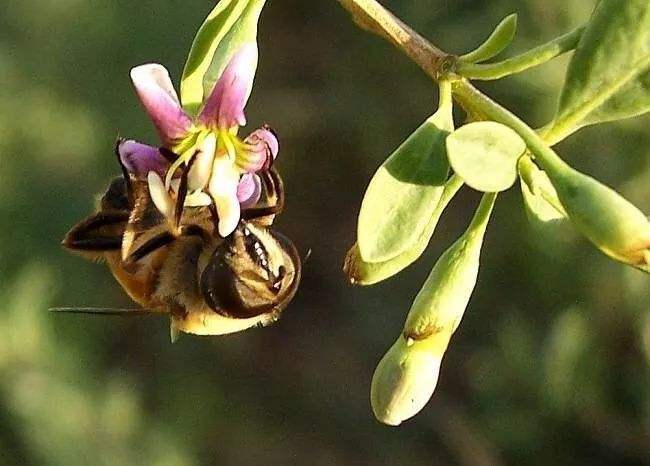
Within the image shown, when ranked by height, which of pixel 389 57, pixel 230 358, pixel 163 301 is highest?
pixel 163 301

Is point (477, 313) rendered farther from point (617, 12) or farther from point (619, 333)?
point (617, 12)

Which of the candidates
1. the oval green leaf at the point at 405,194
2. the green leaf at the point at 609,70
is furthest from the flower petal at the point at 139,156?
the green leaf at the point at 609,70

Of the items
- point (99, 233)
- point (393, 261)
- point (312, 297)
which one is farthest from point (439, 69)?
point (312, 297)

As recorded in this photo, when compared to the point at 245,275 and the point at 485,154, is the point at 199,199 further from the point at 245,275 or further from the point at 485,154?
the point at 485,154

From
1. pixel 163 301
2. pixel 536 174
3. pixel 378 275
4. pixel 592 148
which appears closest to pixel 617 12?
pixel 536 174

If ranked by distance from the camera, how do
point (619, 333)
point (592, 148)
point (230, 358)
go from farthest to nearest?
point (230, 358), point (619, 333), point (592, 148)

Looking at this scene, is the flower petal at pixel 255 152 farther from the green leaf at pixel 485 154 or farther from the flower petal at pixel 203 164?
the green leaf at pixel 485 154
